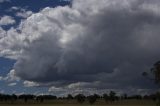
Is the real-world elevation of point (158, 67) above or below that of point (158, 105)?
above

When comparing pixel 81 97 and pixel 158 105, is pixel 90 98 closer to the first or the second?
pixel 81 97

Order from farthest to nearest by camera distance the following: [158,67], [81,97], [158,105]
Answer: [81,97] < [158,67] < [158,105]

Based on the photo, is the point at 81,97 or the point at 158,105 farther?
the point at 81,97

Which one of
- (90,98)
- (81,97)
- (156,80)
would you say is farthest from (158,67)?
(81,97)

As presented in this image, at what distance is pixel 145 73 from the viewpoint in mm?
68375

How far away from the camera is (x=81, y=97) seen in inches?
7756

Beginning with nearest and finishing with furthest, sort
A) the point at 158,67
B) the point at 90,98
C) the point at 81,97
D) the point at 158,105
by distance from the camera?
1. the point at 158,105
2. the point at 158,67
3. the point at 90,98
4. the point at 81,97

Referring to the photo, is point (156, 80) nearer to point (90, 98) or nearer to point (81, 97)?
point (90, 98)

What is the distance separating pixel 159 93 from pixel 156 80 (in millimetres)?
2628

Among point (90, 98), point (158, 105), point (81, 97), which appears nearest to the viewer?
point (158, 105)

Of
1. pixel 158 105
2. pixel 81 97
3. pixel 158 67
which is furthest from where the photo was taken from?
pixel 81 97

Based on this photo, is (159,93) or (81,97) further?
(81,97)

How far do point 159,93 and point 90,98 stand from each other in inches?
4712

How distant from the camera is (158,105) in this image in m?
61.5
